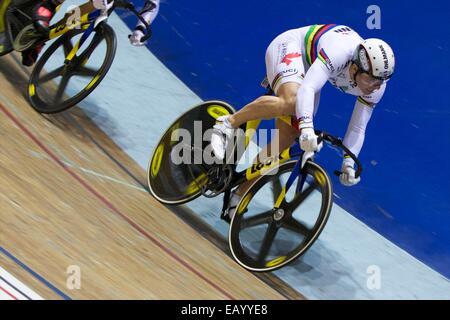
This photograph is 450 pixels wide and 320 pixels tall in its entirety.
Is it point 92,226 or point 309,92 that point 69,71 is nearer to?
point 92,226

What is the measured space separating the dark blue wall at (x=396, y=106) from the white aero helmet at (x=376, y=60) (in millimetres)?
1399

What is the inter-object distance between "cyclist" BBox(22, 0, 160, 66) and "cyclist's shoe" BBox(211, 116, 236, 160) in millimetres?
919

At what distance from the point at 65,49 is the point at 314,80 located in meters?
2.03

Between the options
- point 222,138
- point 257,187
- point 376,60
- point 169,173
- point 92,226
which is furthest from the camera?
point 169,173

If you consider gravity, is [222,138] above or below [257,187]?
above

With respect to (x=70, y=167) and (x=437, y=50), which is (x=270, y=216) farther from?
(x=437, y=50)

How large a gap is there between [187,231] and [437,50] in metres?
2.25

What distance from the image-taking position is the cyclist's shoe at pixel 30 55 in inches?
225

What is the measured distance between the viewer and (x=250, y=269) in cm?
466

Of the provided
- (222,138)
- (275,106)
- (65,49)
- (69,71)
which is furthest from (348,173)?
(65,49)

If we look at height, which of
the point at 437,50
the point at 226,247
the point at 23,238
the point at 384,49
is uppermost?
the point at 23,238

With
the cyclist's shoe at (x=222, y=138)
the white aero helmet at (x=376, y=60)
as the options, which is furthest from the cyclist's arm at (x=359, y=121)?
the cyclist's shoe at (x=222, y=138)

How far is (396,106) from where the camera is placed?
5.72 m

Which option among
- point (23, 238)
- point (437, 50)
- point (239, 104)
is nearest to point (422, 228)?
point (437, 50)
